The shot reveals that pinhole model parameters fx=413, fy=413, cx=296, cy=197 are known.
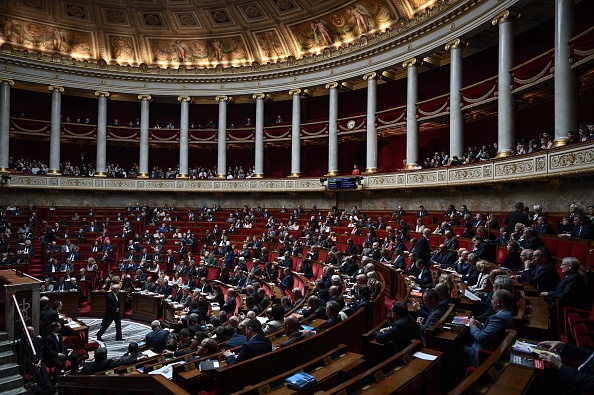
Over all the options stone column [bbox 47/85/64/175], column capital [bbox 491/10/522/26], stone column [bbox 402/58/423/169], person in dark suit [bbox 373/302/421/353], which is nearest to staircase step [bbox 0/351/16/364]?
person in dark suit [bbox 373/302/421/353]

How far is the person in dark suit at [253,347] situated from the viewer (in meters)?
4.75

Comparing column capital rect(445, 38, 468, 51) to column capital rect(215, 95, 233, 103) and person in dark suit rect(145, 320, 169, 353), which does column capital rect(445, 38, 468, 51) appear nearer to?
column capital rect(215, 95, 233, 103)

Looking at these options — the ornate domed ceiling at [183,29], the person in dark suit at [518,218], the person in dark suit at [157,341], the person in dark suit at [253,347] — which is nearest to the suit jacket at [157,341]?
the person in dark suit at [157,341]

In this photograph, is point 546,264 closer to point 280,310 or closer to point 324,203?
point 280,310

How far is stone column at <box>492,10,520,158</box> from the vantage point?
14.8 m

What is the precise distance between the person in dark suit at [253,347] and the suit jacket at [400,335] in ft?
4.31

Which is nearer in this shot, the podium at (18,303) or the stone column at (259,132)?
the podium at (18,303)

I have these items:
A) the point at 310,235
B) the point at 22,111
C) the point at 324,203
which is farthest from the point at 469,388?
the point at 22,111

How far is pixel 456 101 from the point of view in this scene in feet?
58.0

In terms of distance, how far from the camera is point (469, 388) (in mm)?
3016

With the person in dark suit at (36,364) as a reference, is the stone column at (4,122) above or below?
Answer: above

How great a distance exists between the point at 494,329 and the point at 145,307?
11.9 meters

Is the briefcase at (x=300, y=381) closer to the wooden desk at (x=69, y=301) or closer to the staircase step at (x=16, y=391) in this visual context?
the staircase step at (x=16, y=391)

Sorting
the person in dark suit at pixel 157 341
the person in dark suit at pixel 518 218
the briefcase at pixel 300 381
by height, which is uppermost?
the person in dark suit at pixel 518 218
